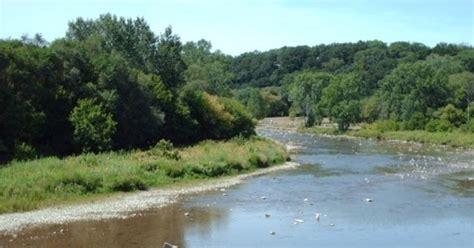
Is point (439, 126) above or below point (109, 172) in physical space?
above

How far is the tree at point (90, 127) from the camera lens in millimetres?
48094

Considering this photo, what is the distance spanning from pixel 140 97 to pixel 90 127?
363 inches

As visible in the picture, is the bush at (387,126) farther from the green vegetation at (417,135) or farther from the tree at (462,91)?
the tree at (462,91)

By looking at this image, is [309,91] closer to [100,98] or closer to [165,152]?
[100,98]

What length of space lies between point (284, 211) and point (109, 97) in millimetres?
24105

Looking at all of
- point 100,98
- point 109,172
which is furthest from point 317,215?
point 100,98

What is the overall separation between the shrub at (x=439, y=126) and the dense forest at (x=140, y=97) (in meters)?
0.15

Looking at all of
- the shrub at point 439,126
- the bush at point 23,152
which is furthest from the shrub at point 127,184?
the shrub at point 439,126

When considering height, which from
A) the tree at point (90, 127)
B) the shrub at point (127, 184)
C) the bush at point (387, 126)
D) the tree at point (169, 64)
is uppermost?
the tree at point (169, 64)

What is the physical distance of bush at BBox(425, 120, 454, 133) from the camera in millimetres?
88062

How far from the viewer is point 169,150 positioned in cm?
4844

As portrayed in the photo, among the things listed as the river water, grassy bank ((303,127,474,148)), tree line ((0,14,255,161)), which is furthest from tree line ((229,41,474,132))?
the river water

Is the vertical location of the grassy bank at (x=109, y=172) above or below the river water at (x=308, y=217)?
above

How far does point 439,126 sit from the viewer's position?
8844cm
